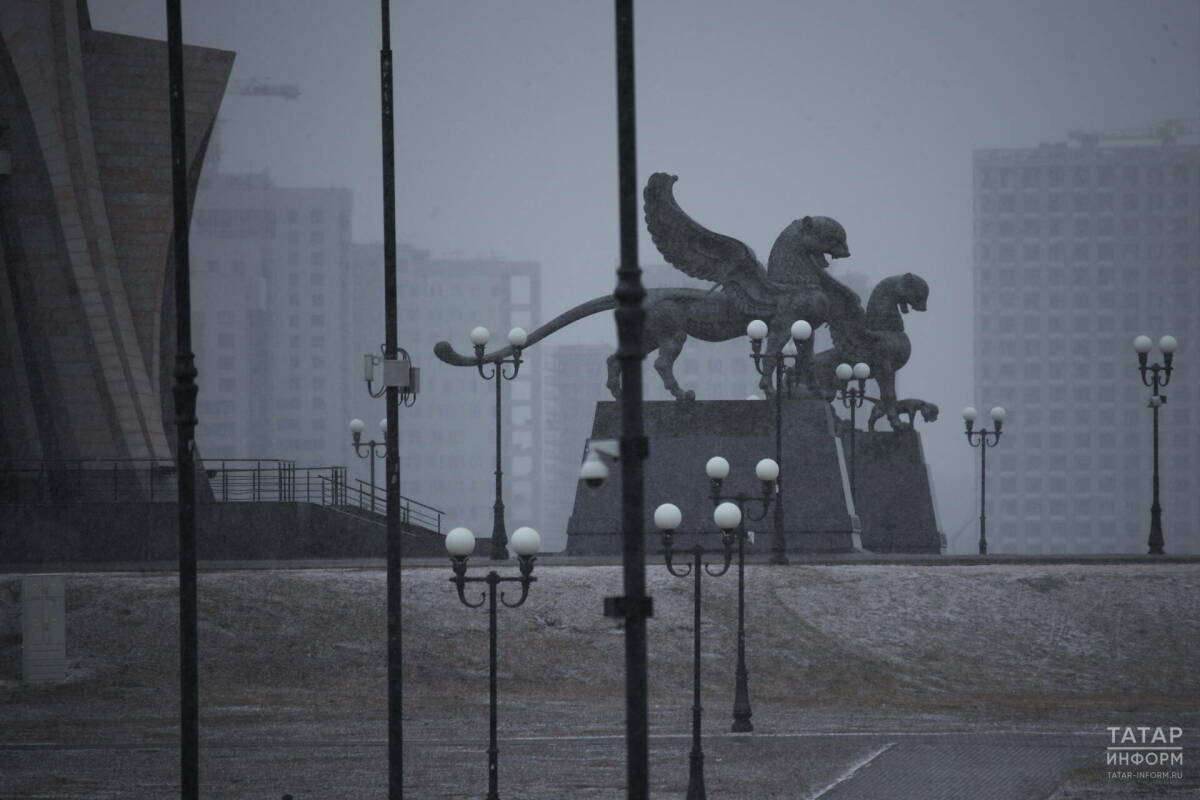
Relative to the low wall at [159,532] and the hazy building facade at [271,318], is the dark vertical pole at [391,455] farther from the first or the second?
the hazy building facade at [271,318]

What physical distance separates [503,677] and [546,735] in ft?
15.9

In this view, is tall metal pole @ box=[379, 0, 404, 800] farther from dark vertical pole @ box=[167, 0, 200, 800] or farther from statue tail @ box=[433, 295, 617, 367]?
statue tail @ box=[433, 295, 617, 367]

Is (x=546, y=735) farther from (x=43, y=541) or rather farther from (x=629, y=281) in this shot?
(x=43, y=541)

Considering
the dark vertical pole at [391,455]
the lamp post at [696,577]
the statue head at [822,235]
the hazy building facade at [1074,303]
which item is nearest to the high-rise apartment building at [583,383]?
the hazy building facade at [1074,303]

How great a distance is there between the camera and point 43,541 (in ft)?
114

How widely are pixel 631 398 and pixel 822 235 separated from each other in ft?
82.6

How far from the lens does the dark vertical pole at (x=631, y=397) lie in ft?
31.8

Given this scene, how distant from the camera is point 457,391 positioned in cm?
12975

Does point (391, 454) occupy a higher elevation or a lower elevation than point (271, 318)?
lower

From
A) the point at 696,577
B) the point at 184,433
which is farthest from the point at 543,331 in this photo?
the point at 184,433

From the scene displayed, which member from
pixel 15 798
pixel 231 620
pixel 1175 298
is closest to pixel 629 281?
pixel 15 798

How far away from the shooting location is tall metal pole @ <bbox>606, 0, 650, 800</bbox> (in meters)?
9.69

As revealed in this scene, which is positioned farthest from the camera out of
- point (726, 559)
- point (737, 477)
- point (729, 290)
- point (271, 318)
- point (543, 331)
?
point (271, 318)

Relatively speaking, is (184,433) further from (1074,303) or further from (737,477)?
(1074,303)
